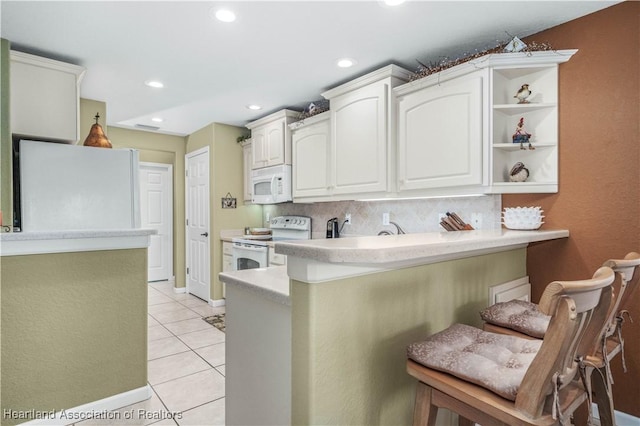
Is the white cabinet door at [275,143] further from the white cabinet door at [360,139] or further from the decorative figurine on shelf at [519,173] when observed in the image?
the decorative figurine on shelf at [519,173]

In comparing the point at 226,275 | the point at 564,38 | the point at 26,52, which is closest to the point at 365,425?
the point at 226,275

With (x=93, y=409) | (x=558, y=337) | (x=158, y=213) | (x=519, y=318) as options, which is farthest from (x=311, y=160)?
(x=158, y=213)

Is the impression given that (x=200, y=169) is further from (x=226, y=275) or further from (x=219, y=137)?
(x=226, y=275)

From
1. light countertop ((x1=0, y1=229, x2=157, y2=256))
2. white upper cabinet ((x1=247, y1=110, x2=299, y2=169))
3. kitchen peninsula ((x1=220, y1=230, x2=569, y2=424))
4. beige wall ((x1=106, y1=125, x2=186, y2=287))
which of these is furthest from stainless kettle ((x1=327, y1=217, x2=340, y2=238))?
beige wall ((x1=106, y1=125, x2=186, y2=287))

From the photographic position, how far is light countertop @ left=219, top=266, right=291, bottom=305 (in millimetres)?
1256

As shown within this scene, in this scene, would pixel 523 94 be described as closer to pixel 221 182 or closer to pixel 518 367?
pixel 518 367

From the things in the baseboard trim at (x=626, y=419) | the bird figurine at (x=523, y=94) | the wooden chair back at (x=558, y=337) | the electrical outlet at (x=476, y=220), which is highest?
the bird figurine at (x=523, y=94)

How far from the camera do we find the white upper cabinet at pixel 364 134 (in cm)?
276

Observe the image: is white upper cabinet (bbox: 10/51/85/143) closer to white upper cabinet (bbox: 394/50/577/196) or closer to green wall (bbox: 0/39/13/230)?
green wall (bbox: 0/39/13/230)

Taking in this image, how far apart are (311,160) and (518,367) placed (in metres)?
2.88

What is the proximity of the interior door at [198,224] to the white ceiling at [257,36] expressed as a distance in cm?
167

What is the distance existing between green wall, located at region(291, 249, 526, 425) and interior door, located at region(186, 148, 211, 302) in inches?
148

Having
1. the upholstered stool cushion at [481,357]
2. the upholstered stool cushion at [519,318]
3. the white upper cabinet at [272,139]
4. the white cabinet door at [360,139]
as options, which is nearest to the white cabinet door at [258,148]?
the white upper cabinet at [272,139]

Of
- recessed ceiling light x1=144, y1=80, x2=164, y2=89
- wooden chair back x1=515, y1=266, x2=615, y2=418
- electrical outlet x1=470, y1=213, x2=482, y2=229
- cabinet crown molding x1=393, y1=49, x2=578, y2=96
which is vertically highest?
recessed ceiling light x1=144, y1=80, x2=164, y2=89
